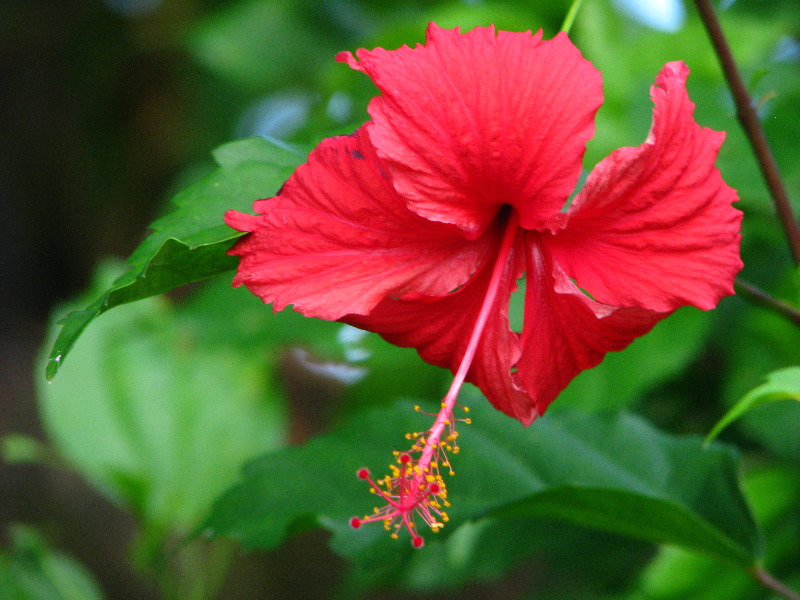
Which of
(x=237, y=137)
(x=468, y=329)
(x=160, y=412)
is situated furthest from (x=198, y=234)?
(x=237, y=137)

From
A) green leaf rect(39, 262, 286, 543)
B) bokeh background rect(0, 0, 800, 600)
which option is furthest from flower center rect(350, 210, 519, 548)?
green leaf rect(39, 262, 286, 543)

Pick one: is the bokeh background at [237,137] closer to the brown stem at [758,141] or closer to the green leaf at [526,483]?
the green leaf at [526,483]

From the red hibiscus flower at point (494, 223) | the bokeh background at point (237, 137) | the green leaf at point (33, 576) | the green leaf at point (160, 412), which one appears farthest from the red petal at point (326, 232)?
the green leaf at point (33, 576)

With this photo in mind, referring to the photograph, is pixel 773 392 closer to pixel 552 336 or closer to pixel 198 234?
pixel 552 336

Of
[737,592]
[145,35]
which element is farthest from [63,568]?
[145,35]

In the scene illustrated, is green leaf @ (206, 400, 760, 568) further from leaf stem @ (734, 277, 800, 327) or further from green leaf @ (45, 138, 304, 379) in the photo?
green leaf @ (45, 138, 304, 379)

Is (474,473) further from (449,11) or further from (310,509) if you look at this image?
(449,11)
